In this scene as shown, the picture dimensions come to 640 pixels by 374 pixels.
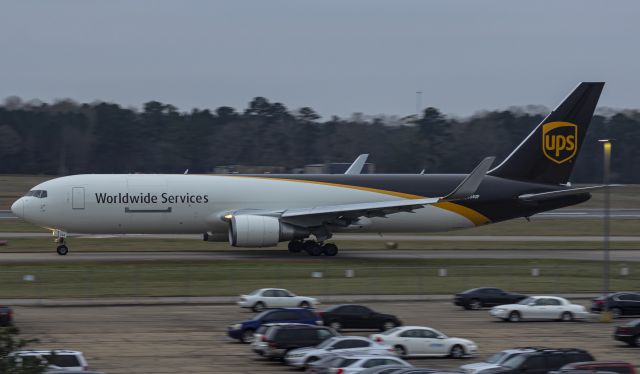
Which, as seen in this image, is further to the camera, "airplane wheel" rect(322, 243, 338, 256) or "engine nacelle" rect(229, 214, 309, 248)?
"airplane wheel" rect(322, 243, 338, 256)

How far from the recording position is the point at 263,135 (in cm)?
18438

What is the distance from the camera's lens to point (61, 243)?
58.8 metres

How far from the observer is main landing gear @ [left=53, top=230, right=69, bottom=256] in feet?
188

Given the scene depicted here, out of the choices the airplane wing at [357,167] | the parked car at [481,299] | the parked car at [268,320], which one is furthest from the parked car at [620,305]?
the airplane wing at [357,167]

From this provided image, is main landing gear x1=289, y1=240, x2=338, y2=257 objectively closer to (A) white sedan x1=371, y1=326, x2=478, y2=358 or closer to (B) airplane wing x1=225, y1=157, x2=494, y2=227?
(B) airplane wing x1=225, y1=157, x2=494, y2=227

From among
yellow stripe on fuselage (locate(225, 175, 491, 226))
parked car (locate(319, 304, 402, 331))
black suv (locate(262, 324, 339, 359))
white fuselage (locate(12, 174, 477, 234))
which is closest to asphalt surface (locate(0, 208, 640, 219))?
white fuselage (locate(12, 174, 477, 234))

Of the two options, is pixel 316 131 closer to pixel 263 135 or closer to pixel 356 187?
pixel 263 135

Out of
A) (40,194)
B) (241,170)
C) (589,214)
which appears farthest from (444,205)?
(241,170)

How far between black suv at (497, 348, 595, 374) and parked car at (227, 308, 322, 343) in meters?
9.59

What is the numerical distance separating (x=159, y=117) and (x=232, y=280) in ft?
460

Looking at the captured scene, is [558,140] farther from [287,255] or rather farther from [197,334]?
[197,334]

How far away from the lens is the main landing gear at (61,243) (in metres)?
57.4

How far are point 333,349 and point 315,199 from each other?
104 ft

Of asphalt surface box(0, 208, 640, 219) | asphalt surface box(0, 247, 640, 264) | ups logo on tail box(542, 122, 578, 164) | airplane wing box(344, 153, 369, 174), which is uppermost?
ups logo on tail box(542, 122, 578, 164)
